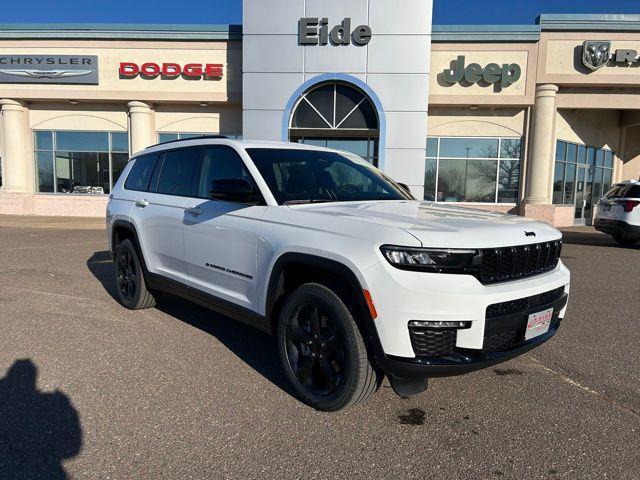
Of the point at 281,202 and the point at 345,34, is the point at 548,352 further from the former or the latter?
the point at 345,34

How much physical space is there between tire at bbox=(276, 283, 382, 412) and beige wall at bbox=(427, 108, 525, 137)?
51.9 ft

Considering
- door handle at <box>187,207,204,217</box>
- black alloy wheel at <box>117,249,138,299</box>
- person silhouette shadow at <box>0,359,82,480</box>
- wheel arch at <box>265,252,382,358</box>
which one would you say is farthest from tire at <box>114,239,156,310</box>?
wheel arch at <box>265,252,382,358</box>

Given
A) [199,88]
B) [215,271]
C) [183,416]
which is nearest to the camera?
[183,416]

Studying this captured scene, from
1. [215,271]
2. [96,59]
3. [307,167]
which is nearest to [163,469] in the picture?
[215,271]

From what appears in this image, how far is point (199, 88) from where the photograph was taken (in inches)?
698

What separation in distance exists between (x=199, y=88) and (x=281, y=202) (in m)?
15.8

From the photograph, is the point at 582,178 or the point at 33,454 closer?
the point at 33,454

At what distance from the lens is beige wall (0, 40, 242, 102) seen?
57.5 feet

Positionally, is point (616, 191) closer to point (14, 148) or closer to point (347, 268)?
point (347, 268)

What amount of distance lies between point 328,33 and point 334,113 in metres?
2.62

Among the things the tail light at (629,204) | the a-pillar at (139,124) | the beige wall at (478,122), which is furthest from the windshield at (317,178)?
the a-pillar at (139,124)

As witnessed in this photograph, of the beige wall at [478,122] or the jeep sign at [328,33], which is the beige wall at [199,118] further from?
the beige wall at [478,122]

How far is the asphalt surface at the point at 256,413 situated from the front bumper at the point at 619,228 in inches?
308

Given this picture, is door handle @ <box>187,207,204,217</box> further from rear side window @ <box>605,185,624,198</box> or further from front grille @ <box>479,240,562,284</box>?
rear side window @ <box>605,185,624,198</box>
